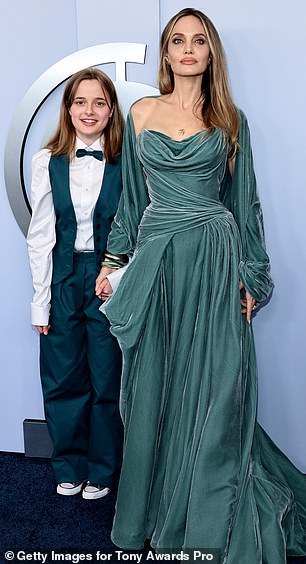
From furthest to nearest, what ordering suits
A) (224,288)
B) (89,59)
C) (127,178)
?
(89,59) < (127,178) < (224,288)

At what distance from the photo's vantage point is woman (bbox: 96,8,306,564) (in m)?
2.24

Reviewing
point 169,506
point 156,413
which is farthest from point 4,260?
point 169,506

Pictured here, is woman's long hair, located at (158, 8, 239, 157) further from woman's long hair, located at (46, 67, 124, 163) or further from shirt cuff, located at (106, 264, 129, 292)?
shirt cuff, located at (106, 264, 129, 292)

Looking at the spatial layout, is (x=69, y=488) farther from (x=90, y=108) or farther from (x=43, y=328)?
(x=90, y=108)

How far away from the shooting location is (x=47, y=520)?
2.57 metres

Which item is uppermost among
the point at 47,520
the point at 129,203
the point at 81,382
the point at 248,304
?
the point at 129,203

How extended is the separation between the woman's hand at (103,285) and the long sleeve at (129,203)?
0.07 meters

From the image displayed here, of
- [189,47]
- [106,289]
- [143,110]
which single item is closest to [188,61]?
[189,47]

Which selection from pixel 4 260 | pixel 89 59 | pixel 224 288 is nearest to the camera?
pixel 224 288

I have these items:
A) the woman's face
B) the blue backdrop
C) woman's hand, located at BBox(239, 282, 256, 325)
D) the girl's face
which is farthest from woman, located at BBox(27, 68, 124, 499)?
woman's hand, located at BBox(239, 282, 256, 325)

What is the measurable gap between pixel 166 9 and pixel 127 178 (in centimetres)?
58

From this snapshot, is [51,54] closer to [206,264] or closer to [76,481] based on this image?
[206,264]

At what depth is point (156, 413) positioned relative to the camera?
2.32 meters

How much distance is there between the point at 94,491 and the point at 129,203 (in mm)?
993
